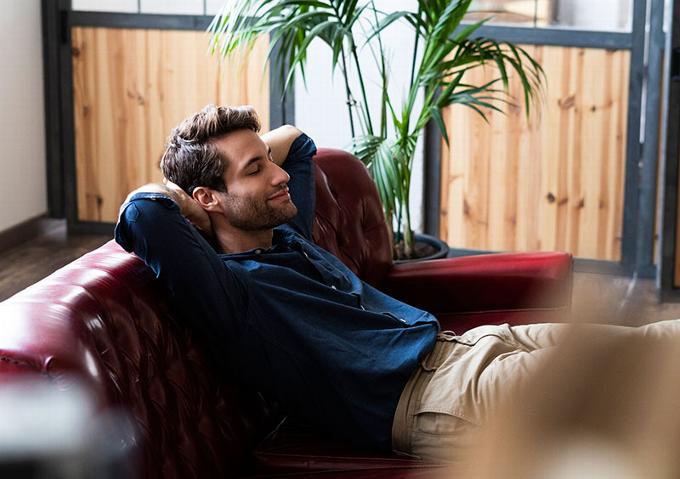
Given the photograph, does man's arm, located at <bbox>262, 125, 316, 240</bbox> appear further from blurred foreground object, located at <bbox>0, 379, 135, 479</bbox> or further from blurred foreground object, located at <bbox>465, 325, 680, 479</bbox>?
blurred foreground object, located at <bbox>465, 325, 680, 479</bbox>

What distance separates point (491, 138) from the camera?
445 centimetres

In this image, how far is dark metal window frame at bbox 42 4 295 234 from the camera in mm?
4738

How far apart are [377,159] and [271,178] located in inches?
54.5

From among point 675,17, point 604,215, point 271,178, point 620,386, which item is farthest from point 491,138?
point 620,386

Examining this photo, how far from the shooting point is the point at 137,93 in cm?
488

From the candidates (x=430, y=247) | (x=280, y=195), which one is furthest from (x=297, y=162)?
(x=430, y=247)

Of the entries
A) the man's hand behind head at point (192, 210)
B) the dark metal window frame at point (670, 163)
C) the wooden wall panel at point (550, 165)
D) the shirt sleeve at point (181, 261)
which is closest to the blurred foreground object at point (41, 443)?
the shirt sleeve at point (181, 261)

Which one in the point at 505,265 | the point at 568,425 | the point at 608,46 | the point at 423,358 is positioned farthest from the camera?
the point at 608,46

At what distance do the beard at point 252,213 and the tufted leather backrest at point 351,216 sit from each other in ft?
1.89

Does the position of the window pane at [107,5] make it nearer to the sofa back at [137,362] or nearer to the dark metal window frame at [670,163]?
the dark metal window frame at [670,163]

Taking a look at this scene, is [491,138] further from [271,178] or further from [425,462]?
[425,462]

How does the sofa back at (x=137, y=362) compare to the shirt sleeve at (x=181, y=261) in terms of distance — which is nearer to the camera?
the sofa back at (x=137, y=362)

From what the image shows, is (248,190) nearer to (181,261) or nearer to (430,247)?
(181,261)

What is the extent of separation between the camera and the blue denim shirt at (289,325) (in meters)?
1.68
